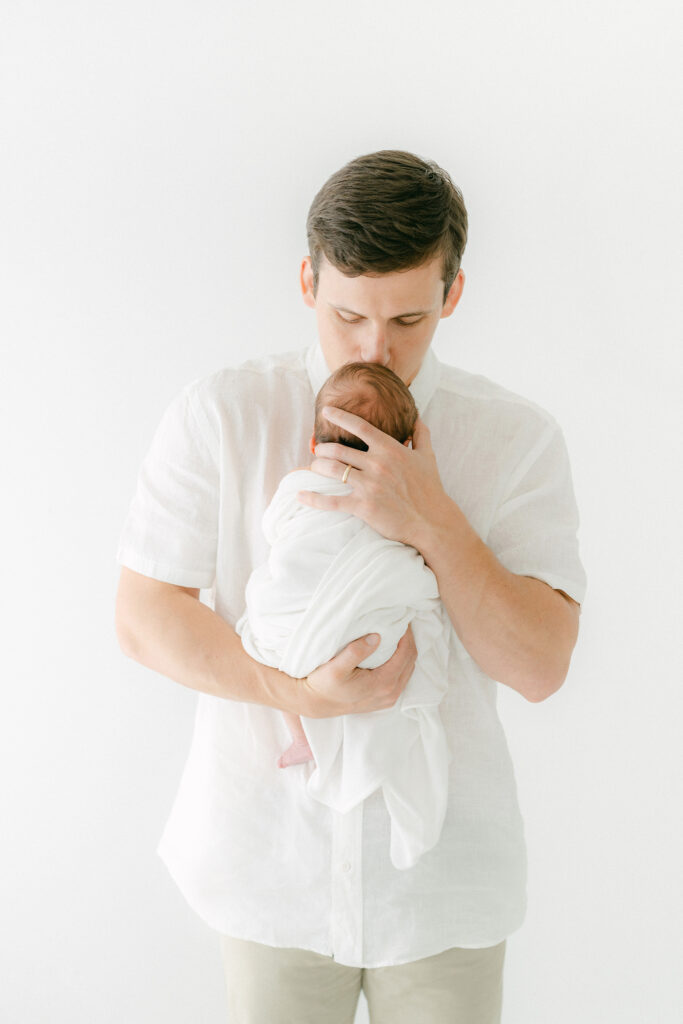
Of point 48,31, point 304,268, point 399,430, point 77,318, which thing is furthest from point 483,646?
point 48,31

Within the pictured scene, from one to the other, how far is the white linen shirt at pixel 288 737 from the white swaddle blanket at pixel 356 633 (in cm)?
7

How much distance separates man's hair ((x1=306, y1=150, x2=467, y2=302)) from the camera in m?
1.28

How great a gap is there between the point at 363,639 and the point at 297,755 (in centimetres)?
24

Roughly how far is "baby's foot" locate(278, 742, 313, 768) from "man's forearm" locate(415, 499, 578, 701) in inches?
10.9

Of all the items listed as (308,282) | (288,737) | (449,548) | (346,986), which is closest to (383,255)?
(308,282)

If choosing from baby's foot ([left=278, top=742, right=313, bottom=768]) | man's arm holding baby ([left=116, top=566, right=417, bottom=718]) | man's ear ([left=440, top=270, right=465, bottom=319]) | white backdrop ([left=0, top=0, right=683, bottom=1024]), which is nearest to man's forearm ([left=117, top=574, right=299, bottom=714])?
man's arm holding baby ([left=116, top=566, right=417, bottom=718])

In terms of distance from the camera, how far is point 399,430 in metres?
1.33

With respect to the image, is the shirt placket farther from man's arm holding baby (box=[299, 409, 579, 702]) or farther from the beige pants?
man's arm holding baby (box=[299, 409, 579, 702])

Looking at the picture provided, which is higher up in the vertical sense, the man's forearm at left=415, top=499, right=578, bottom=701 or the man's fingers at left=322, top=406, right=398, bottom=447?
the man's fingers at left=322, top=406, right=398, bottom=447

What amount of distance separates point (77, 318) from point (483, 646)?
1.16 metres

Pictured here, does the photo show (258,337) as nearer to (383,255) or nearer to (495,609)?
(383,255)

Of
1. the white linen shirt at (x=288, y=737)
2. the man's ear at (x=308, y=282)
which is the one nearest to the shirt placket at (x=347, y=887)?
the white linen shirt at (x=288, y=737)

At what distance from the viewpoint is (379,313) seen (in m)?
1.32

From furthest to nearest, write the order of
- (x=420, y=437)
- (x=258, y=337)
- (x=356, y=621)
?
(x=258, y=337) < (x=420, y=437) < (x=356, y=621)
